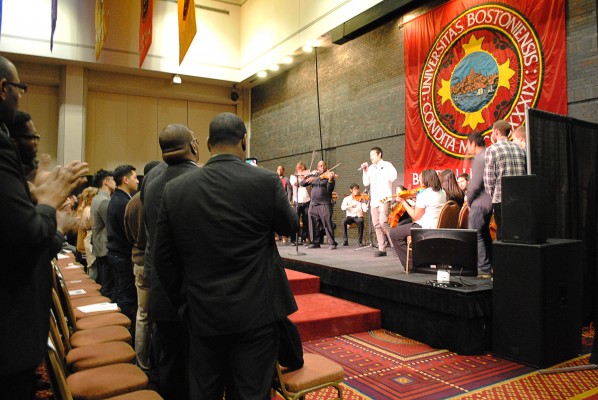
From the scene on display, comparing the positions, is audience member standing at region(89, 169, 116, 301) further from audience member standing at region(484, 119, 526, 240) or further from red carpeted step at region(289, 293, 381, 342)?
audience member standing at region(484, 119, 526, 240)

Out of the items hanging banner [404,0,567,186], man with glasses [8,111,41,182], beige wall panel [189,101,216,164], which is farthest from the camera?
beige wall panel [189,101,216,164]

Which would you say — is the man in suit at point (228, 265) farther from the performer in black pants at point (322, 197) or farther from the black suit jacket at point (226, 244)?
the performer in black pants at point (322, 197)

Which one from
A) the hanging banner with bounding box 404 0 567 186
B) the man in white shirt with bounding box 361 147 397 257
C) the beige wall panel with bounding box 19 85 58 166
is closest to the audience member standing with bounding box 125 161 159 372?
the man in white shirt with bounding box 361 147 397 257

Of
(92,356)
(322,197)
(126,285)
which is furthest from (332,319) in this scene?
(322,197)

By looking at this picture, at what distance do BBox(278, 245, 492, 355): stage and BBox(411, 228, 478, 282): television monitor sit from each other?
15cm

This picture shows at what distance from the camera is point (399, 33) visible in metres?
8.66

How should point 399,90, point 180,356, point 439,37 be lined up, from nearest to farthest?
point 180,356 → point 439,37 → point 399,90

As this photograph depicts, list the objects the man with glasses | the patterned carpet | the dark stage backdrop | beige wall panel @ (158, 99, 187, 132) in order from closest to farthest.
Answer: the man with glasses
the patterned carpet
the dark stage backdrop
beige wall panel @ (158, 99, 187, 132)

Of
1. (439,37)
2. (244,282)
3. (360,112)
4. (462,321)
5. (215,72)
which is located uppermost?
(215,72)

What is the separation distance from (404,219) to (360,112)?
4530 mm

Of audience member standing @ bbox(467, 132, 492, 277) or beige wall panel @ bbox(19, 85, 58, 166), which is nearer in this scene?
audience member standing @ bbox(467, 132, 492, 277)

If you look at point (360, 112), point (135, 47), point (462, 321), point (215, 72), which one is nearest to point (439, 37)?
point (360, 112)

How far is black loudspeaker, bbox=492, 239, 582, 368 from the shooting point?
10.7 feet

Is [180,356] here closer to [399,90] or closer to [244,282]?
[244,282]
